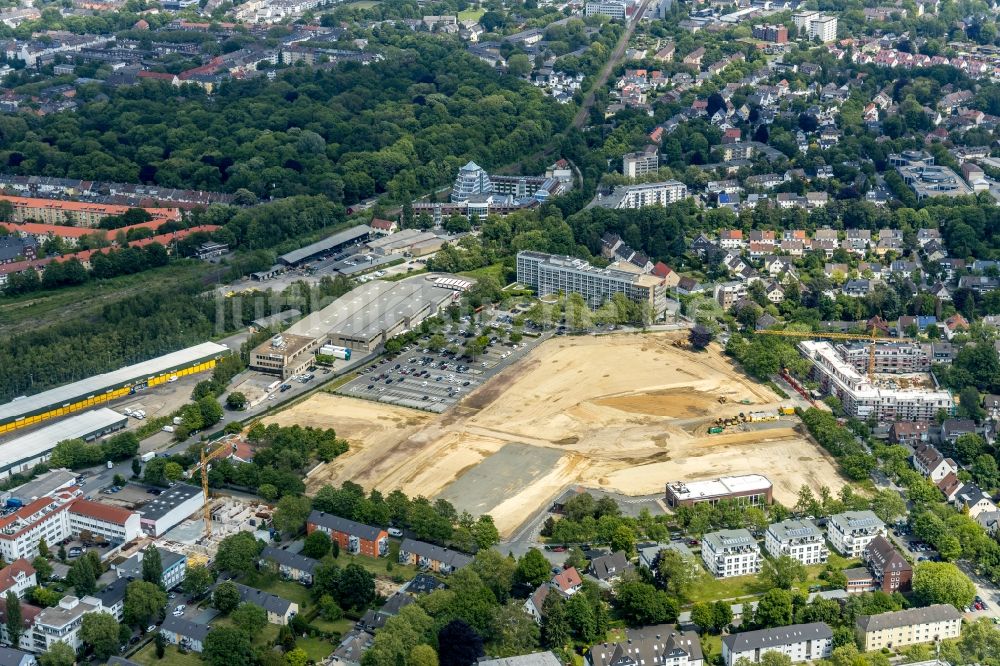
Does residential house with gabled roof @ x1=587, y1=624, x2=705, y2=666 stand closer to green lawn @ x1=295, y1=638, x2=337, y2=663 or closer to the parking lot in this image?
green lawn @ x1=295, y1=638, x2=337, y2=663

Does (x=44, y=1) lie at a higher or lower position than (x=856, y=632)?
higher

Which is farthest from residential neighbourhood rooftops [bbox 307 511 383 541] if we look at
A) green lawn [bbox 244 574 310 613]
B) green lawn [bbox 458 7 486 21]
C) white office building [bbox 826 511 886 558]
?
green lawn [bbox 458 7 486 21]

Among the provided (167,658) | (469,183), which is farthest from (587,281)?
(167,658)

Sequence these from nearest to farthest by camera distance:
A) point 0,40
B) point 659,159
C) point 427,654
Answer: point 427,654 < point 659,159 < point 0,40

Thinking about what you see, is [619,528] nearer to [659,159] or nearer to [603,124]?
[659,159]

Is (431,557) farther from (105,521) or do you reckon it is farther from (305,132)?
(305,132)

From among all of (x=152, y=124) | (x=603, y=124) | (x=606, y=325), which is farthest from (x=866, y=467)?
(x=152, y=124)
